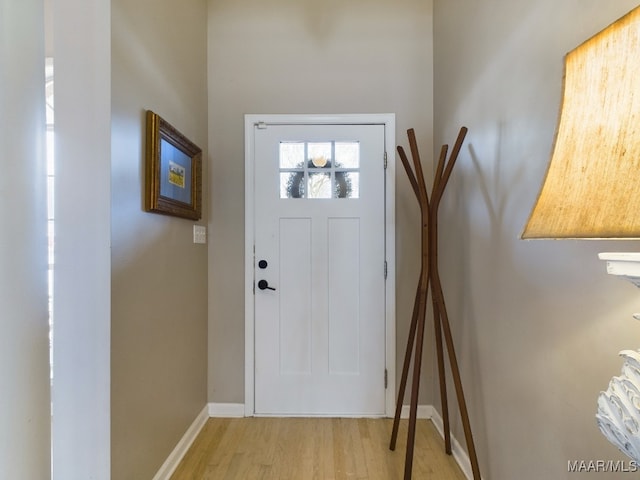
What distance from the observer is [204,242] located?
219cm

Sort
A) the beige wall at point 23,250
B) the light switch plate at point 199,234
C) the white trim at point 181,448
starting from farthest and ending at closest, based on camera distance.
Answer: the light switch plate at point 199,234 < the white trim at point 181,448 < the beige wall at point 23,250

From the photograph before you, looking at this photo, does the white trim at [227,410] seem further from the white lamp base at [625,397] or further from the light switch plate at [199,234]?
the white lamp base at [625,397]

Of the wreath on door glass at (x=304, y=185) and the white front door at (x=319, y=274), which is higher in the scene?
the wreath on door glass at (x=304, y=185)

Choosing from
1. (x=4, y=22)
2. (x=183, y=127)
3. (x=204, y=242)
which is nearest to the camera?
(x=4, y=22)

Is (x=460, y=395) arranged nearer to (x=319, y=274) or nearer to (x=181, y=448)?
(x=319, y=274)

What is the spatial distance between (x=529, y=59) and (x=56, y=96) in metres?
1.69

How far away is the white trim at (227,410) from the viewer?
2.21m

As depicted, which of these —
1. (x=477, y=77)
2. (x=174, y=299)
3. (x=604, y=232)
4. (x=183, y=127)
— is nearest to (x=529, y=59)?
(x=477, y=77)

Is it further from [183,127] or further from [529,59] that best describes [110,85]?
[529,59]

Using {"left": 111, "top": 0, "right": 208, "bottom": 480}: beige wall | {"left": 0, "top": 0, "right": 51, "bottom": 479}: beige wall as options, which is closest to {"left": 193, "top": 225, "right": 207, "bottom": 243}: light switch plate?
{"left": 111, "top": 0, "right": 208, "bottom": 480}: beige wall

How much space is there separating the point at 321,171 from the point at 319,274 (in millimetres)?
691

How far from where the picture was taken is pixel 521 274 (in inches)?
48.6

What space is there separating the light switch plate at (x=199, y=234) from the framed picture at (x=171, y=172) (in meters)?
0.08

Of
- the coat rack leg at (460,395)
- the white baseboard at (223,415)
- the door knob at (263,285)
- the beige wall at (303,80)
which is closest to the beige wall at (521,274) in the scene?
the coat rack leg at (460,395)
